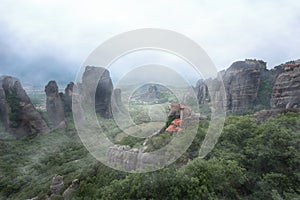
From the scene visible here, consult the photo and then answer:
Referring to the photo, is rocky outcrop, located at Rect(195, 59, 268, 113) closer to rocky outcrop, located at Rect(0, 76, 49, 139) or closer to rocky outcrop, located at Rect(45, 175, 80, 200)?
rocky outcrop, located at Rect(45, 175, 80, 200)

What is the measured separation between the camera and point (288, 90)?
2100 cm

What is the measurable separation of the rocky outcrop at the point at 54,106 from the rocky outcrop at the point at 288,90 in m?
31.6

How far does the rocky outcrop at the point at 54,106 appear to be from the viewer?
100 ft

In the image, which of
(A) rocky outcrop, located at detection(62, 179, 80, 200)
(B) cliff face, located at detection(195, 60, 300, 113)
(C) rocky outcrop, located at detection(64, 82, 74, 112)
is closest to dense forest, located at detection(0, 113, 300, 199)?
(A) rocky outcrop, located at detection(62, 179, 80, 200)

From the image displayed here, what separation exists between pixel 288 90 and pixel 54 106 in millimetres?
33921

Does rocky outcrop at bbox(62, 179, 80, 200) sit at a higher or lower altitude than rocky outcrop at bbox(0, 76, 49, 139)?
lower

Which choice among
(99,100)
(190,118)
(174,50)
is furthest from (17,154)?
(174,50)

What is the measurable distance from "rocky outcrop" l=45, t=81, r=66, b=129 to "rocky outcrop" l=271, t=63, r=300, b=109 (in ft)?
104

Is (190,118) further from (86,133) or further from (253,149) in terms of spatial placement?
(86,133)

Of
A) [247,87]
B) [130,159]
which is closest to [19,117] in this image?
[130,159]

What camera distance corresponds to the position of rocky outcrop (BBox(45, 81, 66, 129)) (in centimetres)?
3059

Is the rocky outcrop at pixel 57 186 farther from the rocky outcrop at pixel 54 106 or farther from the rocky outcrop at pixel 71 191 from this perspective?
the rocky outcrop at pixel 54 106

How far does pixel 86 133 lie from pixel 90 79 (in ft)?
63.1

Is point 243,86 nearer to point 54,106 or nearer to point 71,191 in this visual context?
point 71,191
